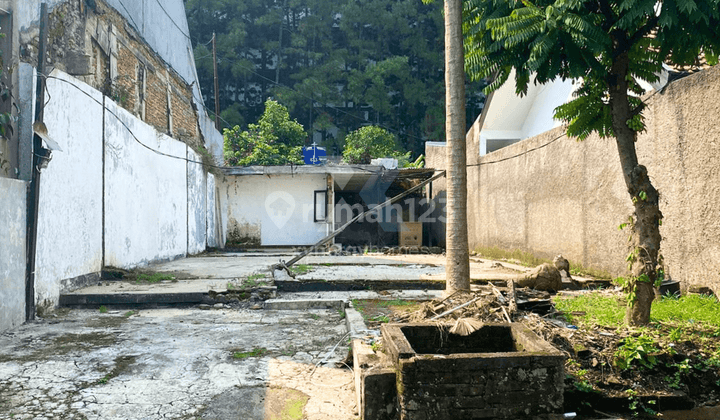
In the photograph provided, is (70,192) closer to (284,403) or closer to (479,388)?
(284,403)

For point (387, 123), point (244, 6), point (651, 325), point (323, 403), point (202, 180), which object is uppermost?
point (244, 6)

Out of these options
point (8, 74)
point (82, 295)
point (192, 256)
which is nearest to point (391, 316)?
point (82, 295)

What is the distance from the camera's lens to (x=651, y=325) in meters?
4.63

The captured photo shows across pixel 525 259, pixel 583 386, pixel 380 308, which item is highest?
pixel 525 259

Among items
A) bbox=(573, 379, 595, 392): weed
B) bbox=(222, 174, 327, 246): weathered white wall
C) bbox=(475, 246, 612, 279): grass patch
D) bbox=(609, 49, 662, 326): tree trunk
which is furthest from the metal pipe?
bbox=(222, 174, 327, 246): weathered white wall

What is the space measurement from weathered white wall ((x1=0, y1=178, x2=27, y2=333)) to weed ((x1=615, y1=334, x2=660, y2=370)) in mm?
6132

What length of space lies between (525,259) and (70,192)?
881 cm

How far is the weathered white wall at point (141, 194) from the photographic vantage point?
9.39 metres

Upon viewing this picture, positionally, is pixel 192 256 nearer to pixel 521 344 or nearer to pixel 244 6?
pixel 521 344

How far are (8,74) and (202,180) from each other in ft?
33.4

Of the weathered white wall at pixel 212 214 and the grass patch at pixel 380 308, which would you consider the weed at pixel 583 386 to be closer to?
the grass patch at pixel 380 308

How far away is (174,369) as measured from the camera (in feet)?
14.6

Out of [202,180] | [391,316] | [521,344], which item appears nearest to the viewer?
Result: [521,344]

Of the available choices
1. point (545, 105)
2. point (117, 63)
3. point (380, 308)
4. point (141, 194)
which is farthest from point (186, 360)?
point (545, 105)
